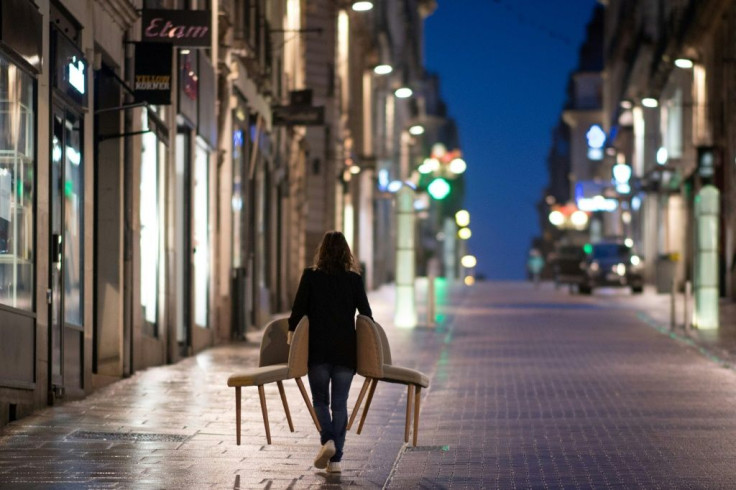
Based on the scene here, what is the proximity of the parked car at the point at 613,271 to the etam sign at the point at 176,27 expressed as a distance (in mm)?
39432

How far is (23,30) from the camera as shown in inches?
520

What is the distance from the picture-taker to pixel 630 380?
18.3 meters

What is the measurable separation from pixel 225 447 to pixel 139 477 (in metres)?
1.74

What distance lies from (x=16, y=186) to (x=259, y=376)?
3.78 m

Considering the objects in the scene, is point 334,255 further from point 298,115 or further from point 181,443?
point 298,115

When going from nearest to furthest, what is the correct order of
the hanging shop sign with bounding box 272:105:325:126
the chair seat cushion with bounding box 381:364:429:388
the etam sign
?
the chair seat cushion with bounding box 381:364:429:388 < the etam sign < the hanging shop sign with bounding box 272:105:325:126

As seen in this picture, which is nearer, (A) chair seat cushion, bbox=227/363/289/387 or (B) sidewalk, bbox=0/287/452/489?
(B) sidewalk, bbox=0/287/452/489

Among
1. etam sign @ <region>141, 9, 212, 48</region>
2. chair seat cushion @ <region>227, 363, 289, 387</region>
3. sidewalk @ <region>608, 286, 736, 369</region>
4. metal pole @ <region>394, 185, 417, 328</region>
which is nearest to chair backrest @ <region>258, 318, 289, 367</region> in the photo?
chair seat cushion @ <region>227, 363, 289, 387</region>

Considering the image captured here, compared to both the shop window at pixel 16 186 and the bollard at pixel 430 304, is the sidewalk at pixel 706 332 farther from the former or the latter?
the shop window at pixel 16 186

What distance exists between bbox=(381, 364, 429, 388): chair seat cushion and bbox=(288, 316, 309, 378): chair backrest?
2.02 ft

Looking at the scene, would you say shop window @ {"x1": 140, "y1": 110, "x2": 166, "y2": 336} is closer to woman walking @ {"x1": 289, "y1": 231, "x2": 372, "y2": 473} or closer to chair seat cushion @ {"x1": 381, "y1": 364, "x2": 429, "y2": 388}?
chair seat cushion @ {"x1": 381, "y1": 364, "x2": 429, "y2": 388}

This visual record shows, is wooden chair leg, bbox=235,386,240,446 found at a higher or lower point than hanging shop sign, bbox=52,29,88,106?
lower

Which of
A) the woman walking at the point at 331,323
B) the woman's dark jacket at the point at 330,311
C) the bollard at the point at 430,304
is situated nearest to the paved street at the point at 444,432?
the woman walking at the point at 331,323

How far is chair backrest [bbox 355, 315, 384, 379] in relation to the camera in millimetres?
10633
